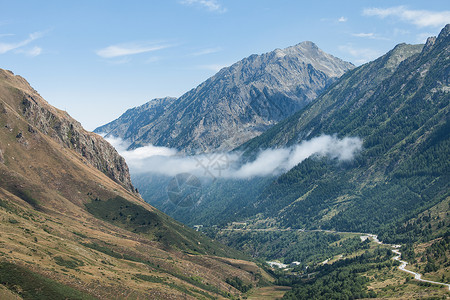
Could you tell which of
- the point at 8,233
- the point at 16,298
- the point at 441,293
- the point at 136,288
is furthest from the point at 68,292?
the point at 441,293

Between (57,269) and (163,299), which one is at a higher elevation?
(57,269)

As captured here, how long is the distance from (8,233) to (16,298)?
61659 mm

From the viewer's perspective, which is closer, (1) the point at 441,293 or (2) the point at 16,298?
(2) the point at 16,298

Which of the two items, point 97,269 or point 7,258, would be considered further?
point 97,269

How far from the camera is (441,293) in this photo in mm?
197250

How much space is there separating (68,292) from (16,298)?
20685 millimetres

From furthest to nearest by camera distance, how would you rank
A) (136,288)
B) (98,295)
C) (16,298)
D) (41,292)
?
1. (136,288)
2. (98,295)
3. (41,292)
4. (16,298)

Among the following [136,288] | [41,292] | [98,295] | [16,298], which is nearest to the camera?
[16,298]

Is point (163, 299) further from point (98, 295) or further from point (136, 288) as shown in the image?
point (98, 295)

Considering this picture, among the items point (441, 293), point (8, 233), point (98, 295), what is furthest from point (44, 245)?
point (441, 293)

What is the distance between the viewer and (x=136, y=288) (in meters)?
192

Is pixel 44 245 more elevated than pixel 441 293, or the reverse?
pixel 44 245

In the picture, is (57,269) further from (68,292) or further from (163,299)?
(163,299)

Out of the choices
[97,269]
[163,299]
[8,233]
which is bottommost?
[163,299]
